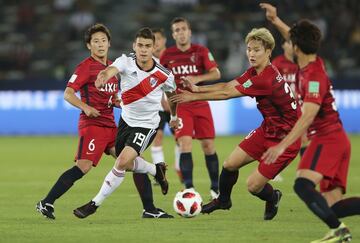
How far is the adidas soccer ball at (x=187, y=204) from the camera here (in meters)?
10.0

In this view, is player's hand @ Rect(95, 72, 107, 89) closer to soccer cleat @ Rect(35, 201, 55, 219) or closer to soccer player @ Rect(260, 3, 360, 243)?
soccer cleat @ Rect(35, 201, 55, 219)

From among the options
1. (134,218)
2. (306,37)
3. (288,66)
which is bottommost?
(134,218)

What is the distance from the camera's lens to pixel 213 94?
9375mm

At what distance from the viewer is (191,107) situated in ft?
42.8

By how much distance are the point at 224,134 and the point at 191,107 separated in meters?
10.5

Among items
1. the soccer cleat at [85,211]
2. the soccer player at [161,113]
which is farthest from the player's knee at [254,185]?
the soccer player at [161,113]

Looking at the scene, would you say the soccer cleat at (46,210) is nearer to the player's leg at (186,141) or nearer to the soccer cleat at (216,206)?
the soccer cleat at (216,206)

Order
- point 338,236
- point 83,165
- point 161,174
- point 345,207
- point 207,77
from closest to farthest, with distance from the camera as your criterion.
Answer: point 338,236, point 345,207, point 83,165, point 161,174, point 207,77

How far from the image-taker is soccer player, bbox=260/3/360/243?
7.91 meters

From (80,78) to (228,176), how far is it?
1.98 meters

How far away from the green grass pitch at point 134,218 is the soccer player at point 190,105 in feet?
1.81

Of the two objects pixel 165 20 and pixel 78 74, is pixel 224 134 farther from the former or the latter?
pixel 78 74

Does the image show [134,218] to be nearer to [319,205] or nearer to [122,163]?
[122,163]

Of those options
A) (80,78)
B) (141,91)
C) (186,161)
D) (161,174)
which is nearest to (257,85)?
(141,91)
